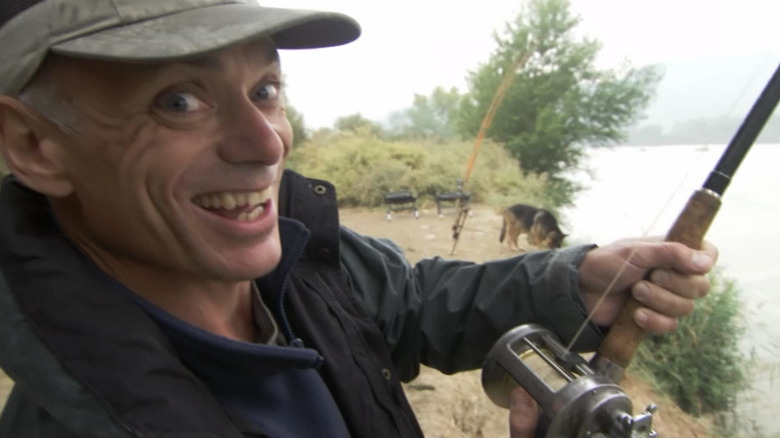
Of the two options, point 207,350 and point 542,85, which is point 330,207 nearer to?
point 207,350

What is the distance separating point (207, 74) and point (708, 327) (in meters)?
4.58

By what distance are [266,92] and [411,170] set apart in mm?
8886

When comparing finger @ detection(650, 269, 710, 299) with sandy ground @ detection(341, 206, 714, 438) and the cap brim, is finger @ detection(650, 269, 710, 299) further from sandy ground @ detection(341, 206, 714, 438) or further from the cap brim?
sandy ground @ detection(341, 206, 714, 438)

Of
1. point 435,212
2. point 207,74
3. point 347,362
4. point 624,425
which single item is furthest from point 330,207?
point 435,212

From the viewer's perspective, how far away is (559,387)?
984 millimetres

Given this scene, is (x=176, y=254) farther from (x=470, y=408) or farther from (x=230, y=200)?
(x=470, y=408)

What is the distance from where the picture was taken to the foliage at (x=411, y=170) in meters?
8.77

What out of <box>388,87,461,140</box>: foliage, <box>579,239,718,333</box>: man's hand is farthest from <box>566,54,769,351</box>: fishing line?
<box>388,87,461,140</box>: foliage

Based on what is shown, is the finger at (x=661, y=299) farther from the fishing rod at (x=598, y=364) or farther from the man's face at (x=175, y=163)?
the man's face at (x=175, y=163)

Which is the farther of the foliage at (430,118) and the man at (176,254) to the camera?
the foliage at (430,118)

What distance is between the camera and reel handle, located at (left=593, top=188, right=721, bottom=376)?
108cm

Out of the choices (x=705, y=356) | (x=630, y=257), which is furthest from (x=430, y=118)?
(x=630, y=257)

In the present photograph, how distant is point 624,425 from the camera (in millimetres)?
930

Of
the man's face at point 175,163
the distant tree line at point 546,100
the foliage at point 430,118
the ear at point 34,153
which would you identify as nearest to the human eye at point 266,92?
the man's face at point 175,163
